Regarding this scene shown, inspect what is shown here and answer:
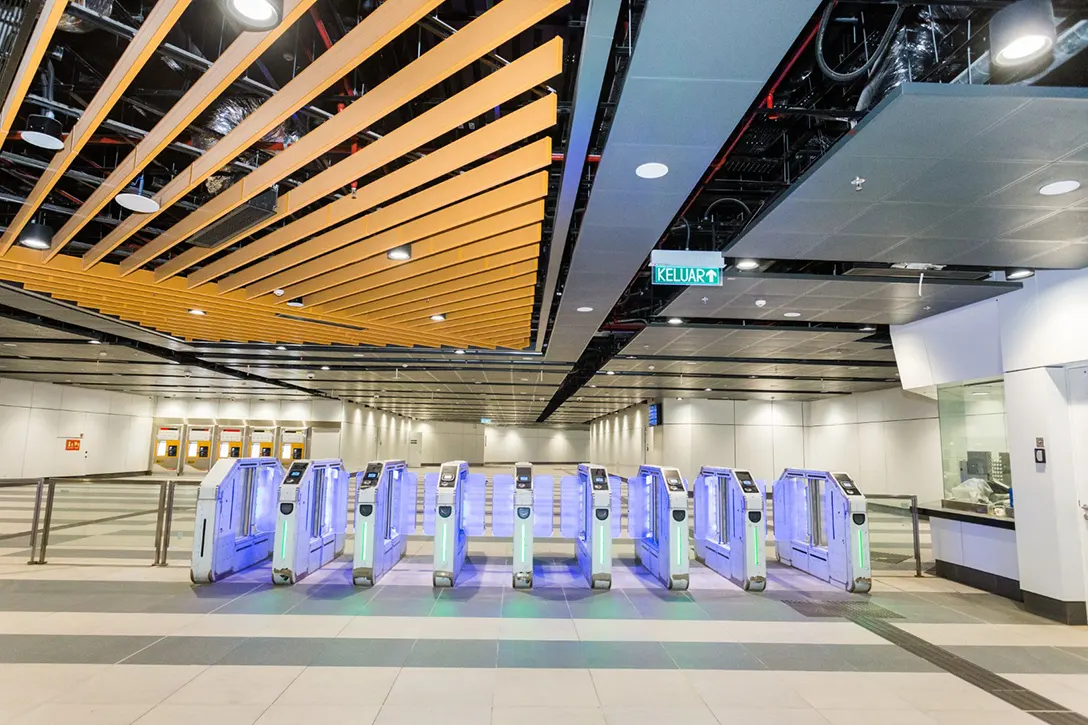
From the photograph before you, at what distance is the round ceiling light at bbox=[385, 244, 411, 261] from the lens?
570cm

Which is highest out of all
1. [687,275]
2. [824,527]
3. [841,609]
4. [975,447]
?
[687,275]

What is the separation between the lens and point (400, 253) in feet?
18.9

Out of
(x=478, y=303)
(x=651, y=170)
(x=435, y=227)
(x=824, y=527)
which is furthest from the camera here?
(x=478, y=303)

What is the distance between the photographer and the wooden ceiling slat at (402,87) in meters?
2.51

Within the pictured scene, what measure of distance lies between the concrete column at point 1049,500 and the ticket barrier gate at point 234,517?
792 centimetres

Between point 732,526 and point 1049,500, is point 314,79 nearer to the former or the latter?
point 732,526

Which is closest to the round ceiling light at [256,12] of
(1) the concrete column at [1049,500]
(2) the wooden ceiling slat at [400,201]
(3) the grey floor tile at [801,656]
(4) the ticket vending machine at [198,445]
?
(2) the wooden ceiling slat at [400,201]

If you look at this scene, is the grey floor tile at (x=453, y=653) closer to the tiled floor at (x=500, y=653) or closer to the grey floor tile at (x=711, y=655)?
the tiled floor at (x=500, y=653)

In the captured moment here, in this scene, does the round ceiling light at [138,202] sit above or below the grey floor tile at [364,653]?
above

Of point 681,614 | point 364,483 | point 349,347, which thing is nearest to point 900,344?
point 681,614

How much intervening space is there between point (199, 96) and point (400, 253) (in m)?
2.75

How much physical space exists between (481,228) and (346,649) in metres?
3.37

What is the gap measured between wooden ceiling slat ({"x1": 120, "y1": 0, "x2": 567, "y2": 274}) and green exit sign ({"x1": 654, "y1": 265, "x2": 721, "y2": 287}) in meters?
3.03

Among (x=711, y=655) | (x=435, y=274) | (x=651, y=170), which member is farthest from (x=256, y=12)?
(x=711, y=655)
